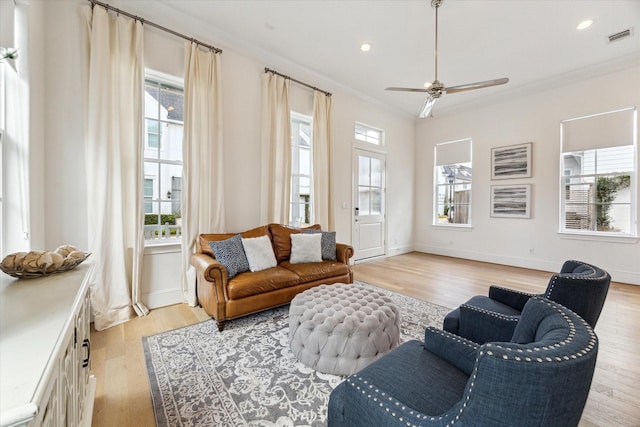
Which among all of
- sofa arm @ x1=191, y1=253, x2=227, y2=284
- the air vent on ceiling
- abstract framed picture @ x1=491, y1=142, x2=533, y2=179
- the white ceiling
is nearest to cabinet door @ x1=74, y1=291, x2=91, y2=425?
sofa arm @ x1=191, y1=253, x2=227, y2=284

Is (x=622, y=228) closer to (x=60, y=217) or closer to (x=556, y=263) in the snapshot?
(x=556, y=263)

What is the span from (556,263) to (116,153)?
6.95 meters

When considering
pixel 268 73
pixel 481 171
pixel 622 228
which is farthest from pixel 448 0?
pixel 622 228

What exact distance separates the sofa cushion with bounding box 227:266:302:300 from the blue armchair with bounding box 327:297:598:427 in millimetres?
1690

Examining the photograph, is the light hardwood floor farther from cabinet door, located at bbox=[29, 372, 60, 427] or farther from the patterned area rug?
cabinet door, located at bbox=[29, 372, 60, 427]

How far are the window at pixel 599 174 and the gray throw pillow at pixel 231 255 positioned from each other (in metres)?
5.62

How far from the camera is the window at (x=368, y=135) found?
18.1 feet

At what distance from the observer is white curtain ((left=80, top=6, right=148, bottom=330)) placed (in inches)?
103

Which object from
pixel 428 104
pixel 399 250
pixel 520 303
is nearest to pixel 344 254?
pixel 520 303

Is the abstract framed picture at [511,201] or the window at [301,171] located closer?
the window at [301,171]

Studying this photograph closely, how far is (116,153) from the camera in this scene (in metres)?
2.73

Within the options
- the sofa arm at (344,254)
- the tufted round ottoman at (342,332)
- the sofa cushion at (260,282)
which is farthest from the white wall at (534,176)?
the sofa cushion at (260,282)

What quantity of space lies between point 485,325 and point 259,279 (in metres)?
2.02

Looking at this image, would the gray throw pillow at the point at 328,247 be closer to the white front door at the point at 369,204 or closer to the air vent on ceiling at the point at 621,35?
the white front door at the point at 369,204
